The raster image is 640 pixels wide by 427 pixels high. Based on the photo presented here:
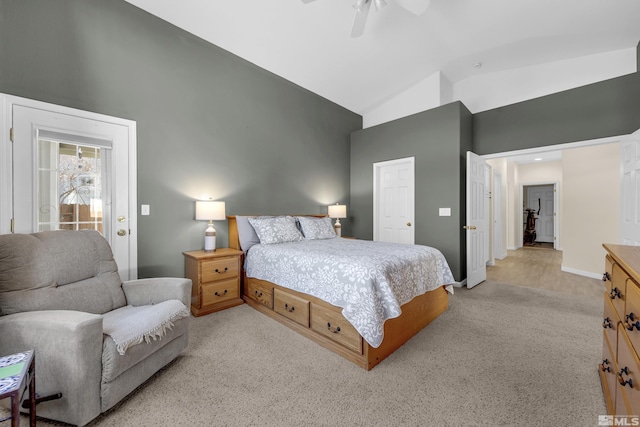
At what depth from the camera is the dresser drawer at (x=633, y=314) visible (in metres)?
0.98

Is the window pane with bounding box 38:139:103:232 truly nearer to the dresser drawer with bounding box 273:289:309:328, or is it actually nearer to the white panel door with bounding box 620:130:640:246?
the dresser drawer with bounding box 273:289:309:328

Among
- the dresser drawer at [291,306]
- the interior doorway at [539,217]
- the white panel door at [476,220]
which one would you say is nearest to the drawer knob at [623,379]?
the dresser drawer at [291,306]

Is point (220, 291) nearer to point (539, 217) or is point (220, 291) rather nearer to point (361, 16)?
point (361, 16)

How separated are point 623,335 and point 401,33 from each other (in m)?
3.73

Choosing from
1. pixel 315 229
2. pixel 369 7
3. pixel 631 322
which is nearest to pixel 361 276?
pixel 631 322

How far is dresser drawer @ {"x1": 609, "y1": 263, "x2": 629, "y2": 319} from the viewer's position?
3.92 ft

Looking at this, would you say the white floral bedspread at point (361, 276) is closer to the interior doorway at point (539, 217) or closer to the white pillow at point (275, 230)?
the white pillow at point (275, 230)

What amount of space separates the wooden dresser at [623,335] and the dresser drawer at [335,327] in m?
1.33

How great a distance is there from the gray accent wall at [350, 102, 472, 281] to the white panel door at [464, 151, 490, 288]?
0.11 meters

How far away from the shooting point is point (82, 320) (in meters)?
1.33

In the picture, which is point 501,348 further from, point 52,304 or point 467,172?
point 52,304

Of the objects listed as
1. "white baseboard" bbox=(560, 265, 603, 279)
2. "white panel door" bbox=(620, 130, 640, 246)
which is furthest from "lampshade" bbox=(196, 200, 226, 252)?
"white baseboard" bbox=(560, 265, 603, 279)

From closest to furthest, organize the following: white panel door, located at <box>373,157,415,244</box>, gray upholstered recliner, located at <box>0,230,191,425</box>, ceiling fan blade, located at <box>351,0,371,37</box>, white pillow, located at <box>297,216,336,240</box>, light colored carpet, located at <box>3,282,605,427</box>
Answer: gray upholstered recliner, located at <box>0,230,191,425</box>, light colored carpet, located at <box>3,282,605,427</box>, ceiling fan blade, located at <box>351,0,371,37</box>, white pillow, located at <box>297,216,336,240</box>, white panel door, located at <box>373,157,415,244</box>

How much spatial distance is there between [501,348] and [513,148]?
10.6ft
